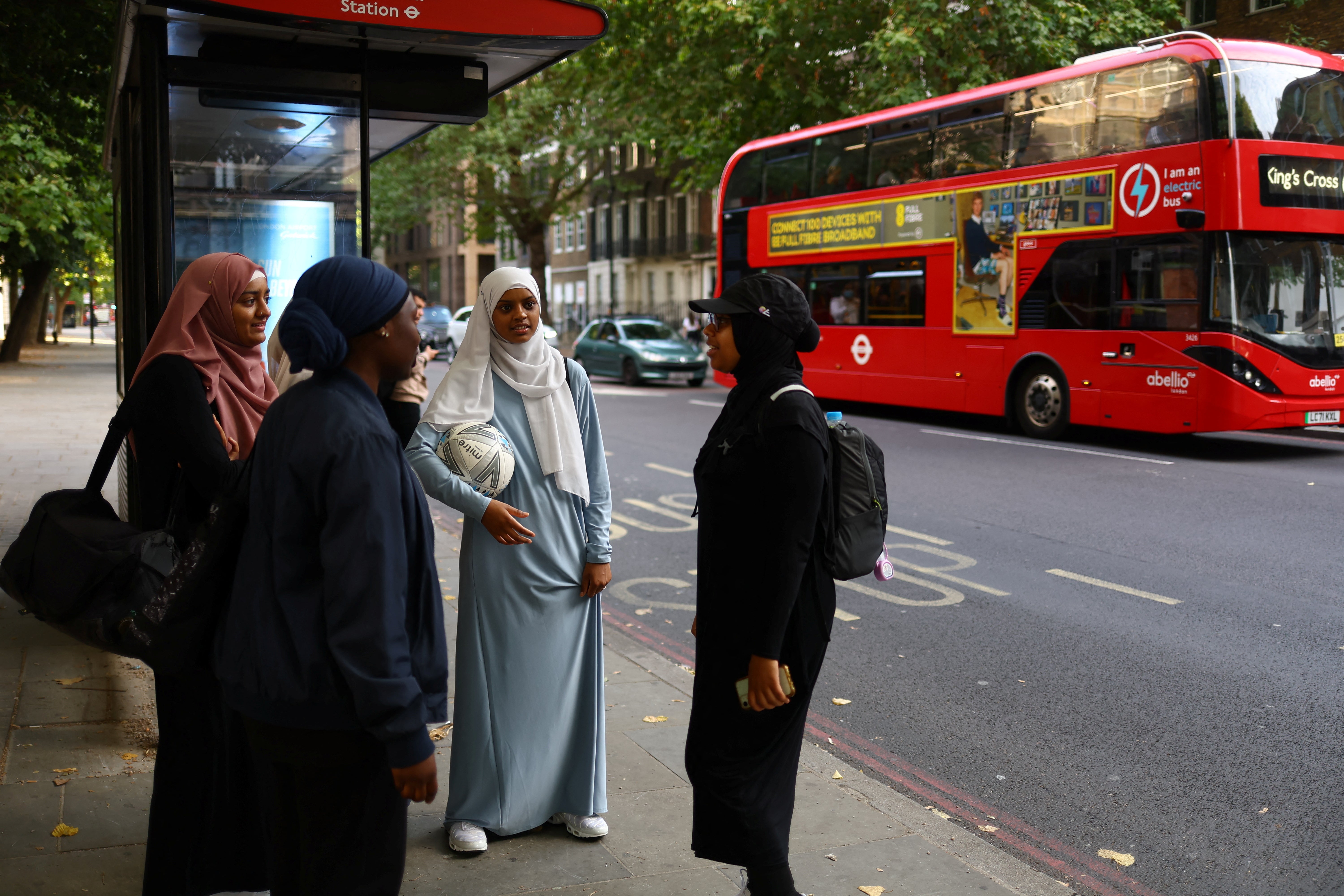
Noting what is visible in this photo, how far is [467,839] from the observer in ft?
11.0

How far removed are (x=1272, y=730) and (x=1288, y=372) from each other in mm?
8802

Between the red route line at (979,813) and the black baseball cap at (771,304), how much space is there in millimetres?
1808

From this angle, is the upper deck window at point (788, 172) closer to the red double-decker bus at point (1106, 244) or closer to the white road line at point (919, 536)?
the red double-decker bus at point (1106, 244)

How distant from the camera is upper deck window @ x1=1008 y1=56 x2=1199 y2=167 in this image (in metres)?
12.4

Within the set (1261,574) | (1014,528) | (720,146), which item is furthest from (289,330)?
(720,146)

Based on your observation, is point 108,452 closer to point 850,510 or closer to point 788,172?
point 850,510

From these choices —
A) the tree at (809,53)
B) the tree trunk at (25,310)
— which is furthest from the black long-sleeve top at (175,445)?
the tree trunk at (25,310)

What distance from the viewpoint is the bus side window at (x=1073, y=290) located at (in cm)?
1339

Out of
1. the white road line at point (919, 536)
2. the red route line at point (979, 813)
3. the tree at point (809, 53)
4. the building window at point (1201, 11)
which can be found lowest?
the red route line at point (979, 813)

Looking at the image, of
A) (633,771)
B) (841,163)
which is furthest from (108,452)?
Result: (841,163)

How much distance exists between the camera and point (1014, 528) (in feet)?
28.0

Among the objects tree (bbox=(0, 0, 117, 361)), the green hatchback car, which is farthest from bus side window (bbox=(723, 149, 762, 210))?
tree (bbox=(0, 0, 117, 361))

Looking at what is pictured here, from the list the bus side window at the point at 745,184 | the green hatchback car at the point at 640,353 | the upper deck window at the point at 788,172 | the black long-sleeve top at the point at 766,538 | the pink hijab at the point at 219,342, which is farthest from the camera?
the green hatchback car at the point at 640,353

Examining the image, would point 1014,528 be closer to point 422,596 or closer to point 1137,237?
point 1137,237
